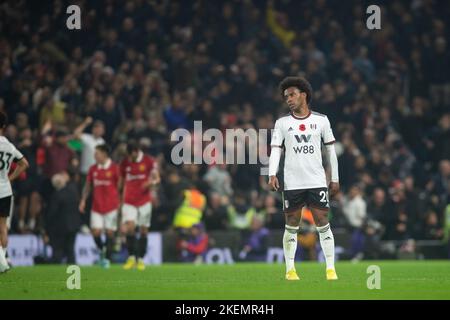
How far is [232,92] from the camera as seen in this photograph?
28.2 metres

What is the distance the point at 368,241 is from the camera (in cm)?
2638

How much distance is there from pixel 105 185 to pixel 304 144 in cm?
749

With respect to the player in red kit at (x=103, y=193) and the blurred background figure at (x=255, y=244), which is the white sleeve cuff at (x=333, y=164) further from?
the blurred background figure at (x=255, y=244)

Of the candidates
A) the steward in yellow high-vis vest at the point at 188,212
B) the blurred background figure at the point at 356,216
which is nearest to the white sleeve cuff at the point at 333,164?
the steward in yellow high-vis vest at the point at 188,212

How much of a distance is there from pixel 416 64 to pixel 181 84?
281 inches

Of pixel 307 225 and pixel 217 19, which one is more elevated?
pixel 217 19

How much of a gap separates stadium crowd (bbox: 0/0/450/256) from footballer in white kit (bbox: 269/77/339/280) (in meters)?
9.86

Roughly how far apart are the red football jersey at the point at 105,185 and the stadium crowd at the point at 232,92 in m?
2.76

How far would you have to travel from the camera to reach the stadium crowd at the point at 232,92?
25344mm

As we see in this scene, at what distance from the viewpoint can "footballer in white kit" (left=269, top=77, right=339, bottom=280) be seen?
14578 mm

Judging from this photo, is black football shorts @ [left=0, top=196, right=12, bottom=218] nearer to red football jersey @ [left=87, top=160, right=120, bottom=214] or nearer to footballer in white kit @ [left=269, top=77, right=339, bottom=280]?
footballer in white kit @ [left=269, top=77, right=339, bottom=280]

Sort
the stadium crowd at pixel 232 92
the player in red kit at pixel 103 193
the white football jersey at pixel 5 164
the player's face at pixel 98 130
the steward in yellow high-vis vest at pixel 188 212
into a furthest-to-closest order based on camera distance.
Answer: the steward in yellow high-vis vest at pixel 188 212 → the stadium crowd at pixel 232 92 → the player's face at pixel 98 130 → the player in red kit at pixel 103 193 → the white football jersey at pixel 5 164
